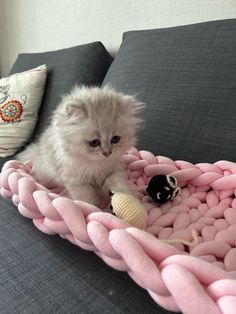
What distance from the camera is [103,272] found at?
0.63m

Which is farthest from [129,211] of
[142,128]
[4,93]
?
[4,93]

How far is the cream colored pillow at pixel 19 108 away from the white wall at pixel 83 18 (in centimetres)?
44

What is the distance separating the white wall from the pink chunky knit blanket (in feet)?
2.48

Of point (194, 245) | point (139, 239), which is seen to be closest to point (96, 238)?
point (139, 239)


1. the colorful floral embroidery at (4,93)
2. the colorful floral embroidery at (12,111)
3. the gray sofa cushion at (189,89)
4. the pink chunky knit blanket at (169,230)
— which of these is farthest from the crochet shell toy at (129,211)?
the colorful floral embroidery at (4,93)

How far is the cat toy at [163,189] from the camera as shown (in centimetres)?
83

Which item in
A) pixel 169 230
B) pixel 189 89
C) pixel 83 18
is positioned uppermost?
pixel 83 18

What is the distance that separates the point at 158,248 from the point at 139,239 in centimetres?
4

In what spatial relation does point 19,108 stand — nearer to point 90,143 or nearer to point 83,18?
point 83,18

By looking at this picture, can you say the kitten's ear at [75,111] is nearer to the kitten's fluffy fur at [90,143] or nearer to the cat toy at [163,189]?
the kitten's fluffy fur at [90,143]

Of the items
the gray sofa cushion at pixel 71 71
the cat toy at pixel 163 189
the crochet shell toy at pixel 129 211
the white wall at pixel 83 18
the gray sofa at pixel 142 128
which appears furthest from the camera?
the gray sofa cushion at pixel 71 71

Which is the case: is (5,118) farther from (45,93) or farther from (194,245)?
(194,245)

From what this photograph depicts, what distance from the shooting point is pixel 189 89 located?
1.08 meters

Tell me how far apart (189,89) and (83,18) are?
1.18m
